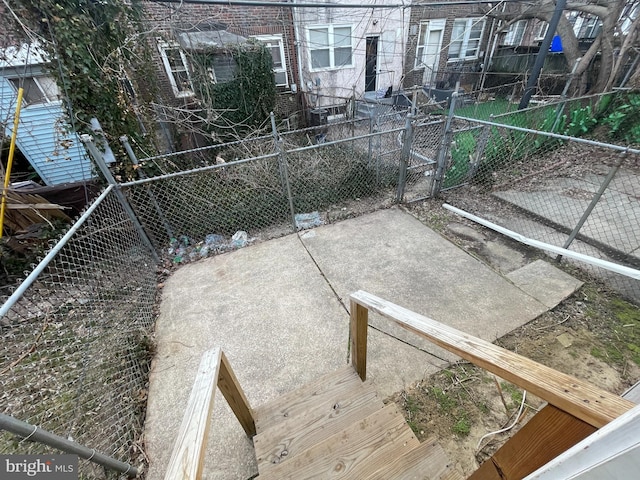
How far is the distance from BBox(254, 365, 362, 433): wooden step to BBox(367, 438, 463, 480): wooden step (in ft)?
1.79

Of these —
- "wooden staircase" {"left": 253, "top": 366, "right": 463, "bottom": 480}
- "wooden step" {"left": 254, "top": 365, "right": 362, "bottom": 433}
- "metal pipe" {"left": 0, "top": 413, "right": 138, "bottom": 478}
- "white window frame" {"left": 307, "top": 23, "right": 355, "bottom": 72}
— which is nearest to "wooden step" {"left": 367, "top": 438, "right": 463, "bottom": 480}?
"wooden staircase" {"left": 253, "top": 366, "right": 463, "bottom": 480}

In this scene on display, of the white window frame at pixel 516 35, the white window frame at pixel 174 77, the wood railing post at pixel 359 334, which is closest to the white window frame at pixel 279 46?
the white window frame at pixel 174 77

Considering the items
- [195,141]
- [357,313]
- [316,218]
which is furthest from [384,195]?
[195,141]

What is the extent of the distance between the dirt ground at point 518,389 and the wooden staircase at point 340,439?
1.53 ft

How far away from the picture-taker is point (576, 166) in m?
5.12

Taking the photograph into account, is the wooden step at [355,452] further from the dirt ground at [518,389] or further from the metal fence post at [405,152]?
the metal fence post at [405,152]

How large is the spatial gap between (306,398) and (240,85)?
8337 mm

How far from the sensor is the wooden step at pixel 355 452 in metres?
1.32

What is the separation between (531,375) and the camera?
69 centimetres

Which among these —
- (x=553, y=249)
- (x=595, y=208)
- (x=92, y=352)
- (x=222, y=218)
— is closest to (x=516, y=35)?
(x=595, y=208)

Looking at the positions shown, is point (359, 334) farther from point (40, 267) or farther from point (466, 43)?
point (466, 43)

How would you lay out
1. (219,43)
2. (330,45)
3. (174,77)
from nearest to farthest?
(219,43), (174,77), (330,45)

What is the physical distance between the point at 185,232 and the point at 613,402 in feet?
14.3

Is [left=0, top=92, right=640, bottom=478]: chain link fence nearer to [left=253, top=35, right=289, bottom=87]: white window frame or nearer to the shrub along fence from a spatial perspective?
the shrub along fence
